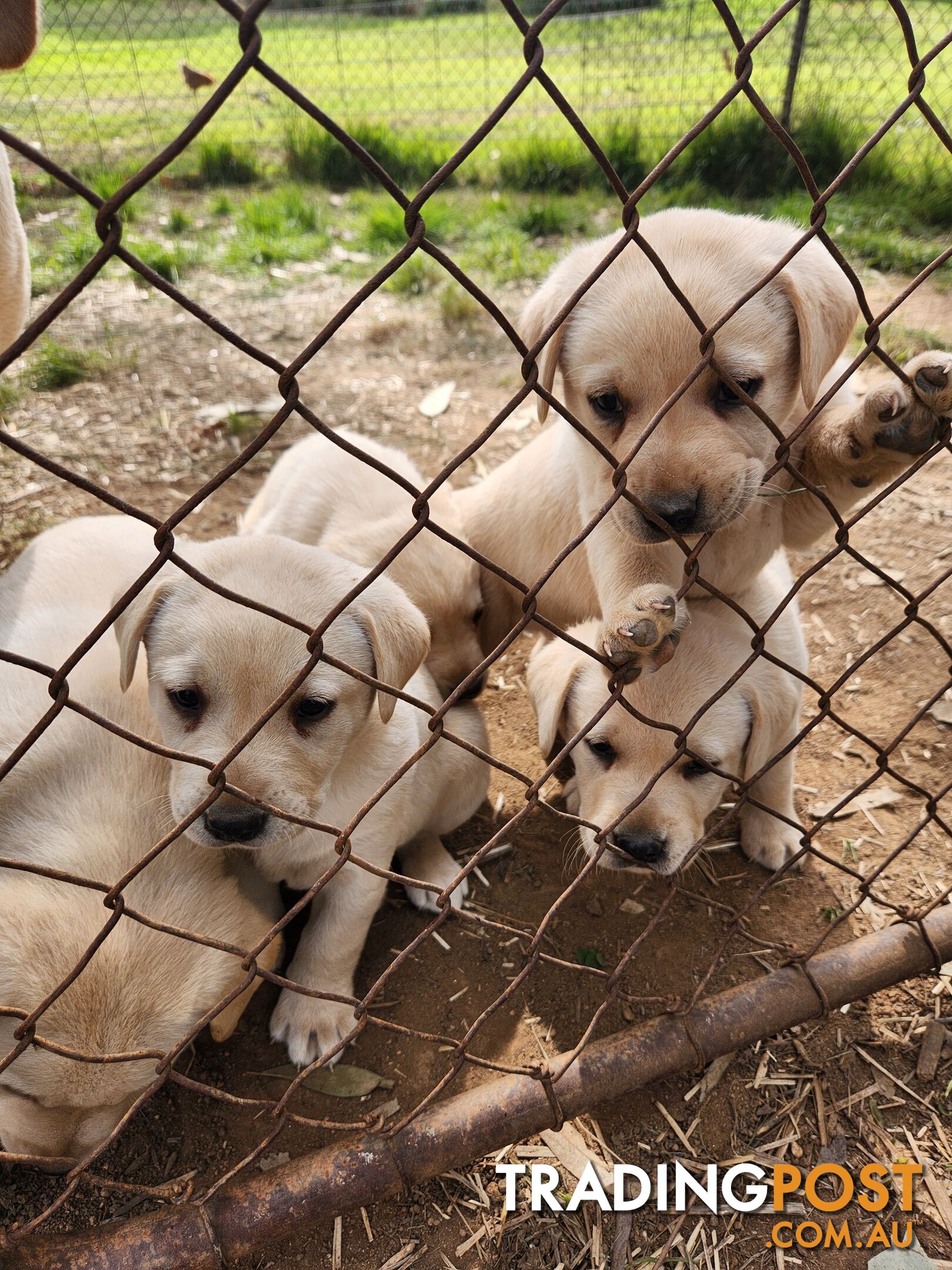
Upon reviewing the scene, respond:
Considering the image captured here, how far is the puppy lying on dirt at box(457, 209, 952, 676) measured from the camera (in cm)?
216

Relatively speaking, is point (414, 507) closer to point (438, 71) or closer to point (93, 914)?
point (93, 914)

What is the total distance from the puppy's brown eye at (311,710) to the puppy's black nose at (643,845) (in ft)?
2.59

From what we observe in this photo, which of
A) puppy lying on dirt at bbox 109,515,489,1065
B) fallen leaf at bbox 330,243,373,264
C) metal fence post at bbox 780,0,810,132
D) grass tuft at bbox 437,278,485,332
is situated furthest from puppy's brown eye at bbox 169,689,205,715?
metal fence post at bbox 780,0,810,132

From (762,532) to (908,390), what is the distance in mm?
662

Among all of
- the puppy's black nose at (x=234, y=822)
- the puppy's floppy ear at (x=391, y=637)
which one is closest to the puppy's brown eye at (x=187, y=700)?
the puppy's black nose at (x=234, y=822)

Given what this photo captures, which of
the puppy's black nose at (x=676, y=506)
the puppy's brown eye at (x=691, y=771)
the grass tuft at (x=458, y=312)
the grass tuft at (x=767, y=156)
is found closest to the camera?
the puppy's black nose at (x=676, y=506)

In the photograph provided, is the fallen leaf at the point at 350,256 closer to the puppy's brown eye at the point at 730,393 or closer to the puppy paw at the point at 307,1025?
the puppy's brown eye at the point at 730,393

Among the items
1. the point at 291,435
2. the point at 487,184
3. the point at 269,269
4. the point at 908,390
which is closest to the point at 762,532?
the point at 908,390

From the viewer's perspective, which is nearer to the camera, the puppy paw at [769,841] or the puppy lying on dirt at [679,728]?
the puppy lying on dirt at [679,728]

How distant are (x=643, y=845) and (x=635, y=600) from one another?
0.70 m

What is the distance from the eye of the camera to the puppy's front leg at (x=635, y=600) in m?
1.92

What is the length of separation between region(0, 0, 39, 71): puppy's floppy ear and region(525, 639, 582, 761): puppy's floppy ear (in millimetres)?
1983

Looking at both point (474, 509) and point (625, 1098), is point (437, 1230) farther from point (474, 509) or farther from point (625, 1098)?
point (474, 509)

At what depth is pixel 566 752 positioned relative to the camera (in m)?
1.80
